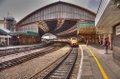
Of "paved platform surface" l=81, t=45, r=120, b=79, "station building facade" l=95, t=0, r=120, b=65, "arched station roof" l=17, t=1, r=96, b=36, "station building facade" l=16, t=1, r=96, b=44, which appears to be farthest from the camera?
"arched station roof" l=17, t=1, r=96, b=36

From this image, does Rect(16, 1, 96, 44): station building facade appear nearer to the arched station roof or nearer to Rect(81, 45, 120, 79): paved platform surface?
the arched station roof

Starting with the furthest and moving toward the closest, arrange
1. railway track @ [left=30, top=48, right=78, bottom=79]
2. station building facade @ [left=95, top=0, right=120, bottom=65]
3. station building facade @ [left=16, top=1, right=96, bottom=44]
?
station building facade @ [left=16, top=1, right=96, bottom=44] < railway track @ [left=30, top=48, right=78, bottom=79] < station building facade @ [left=95, top=0, right=120, bottom=65]

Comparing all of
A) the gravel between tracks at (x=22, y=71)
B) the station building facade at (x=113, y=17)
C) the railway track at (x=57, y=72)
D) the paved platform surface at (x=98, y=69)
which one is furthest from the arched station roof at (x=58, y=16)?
the paved platform surface at (x=98, y=69)

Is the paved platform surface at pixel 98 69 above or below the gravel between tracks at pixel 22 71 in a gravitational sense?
above

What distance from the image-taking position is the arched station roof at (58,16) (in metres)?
92.9

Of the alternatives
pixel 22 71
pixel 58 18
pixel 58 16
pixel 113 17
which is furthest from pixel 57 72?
pixel 58 16

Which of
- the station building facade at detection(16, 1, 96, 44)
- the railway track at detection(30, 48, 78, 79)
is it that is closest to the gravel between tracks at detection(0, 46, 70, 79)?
the railway track at detection(30, 48, 78, 79)

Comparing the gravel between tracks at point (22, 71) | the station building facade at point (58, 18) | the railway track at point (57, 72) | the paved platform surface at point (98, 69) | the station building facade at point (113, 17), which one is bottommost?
the gravel between tracks at point (22, 71)

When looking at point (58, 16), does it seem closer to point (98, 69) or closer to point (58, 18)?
point (58, 18)

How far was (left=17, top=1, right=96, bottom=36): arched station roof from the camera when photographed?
305 feet

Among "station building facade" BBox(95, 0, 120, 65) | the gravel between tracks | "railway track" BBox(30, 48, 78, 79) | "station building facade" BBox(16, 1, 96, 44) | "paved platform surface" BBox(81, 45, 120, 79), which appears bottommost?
the gravel between tracks

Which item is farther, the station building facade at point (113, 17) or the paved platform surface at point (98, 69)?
the paved platform surface at point (98, 69)

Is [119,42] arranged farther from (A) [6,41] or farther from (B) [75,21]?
(B) [75,21]

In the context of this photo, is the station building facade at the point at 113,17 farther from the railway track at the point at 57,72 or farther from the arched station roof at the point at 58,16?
the arched station roof at the point at 58,16
